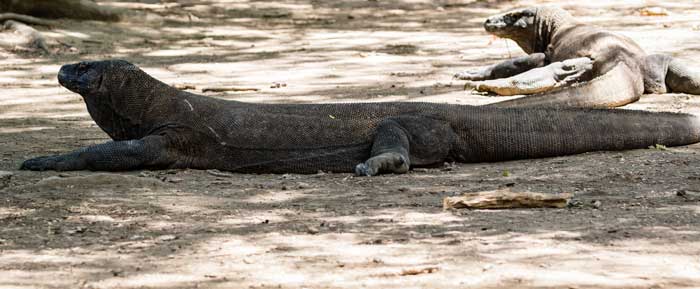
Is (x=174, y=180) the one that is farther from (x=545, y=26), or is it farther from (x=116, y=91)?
(x=545, y=26)

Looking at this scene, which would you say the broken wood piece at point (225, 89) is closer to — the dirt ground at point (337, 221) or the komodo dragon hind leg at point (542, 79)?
the dirt ground at point (337, 221)

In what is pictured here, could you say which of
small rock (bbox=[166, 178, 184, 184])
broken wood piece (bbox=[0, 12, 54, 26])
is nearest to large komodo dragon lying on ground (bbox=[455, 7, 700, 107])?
small rock (bbox=[166, 178, 184, 184])

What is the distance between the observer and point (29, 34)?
13055 mm

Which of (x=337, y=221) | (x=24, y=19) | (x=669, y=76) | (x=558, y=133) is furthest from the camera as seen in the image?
(x=24, y=19)

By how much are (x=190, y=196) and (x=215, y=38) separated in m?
8.96

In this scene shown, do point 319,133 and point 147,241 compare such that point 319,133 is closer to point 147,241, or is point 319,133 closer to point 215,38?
point 147,241

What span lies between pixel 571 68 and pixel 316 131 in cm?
400

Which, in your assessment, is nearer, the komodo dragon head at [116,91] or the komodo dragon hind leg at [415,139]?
the komodo dragon hind leg at [415,139]

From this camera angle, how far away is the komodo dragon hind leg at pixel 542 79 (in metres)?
9.61

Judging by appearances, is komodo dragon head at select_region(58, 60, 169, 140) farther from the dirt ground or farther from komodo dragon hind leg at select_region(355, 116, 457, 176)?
komodo dragon hind leg at select_region(355, 116, 457, 176)

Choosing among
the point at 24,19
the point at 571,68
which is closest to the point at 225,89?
the point at 571,68

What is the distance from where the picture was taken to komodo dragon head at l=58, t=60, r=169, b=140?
672 centimetres

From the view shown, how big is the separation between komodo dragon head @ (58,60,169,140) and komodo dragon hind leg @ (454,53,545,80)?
4.30 m

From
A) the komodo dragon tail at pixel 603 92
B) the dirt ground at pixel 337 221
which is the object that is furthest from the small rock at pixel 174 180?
the komodo dragon tail at pixel 603 92
